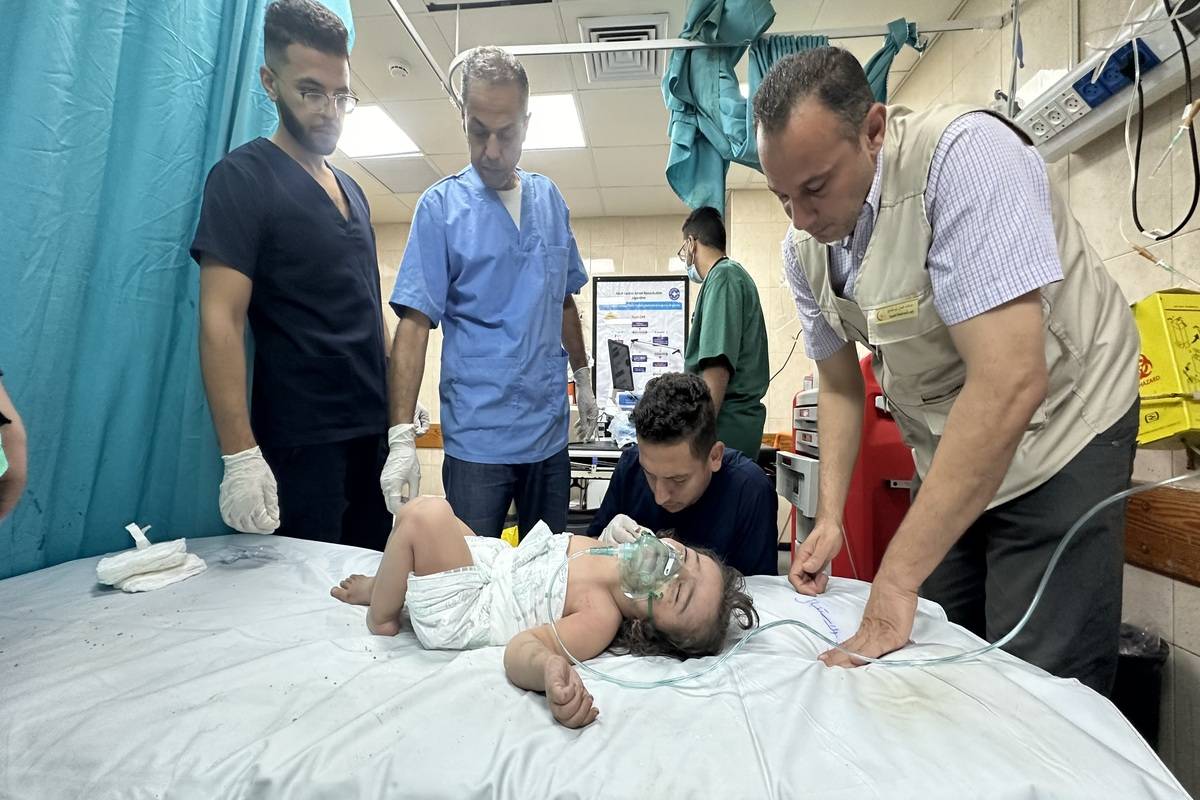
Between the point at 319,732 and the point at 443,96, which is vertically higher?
the point at 443,96

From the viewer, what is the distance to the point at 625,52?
2812 millimetres

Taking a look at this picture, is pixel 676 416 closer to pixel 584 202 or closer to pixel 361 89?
pixel 361 89

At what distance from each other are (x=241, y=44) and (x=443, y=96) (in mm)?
2006

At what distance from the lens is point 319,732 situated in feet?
2.27

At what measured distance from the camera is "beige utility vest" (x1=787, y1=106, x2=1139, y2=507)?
98cm

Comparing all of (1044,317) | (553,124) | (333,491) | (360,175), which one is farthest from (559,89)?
(1044,317)

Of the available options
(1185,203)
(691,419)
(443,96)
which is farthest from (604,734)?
(443,96)

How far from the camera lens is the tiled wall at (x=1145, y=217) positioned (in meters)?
1.49

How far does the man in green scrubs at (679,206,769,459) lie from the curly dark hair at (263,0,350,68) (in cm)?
132

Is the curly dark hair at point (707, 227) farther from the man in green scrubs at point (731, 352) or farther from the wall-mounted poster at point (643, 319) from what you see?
the wall-mounted poster at point (643, 319)

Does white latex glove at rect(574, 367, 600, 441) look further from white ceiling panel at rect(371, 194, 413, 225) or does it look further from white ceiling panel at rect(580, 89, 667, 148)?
white ceiling panel at rect(371, 194, 413, 225)

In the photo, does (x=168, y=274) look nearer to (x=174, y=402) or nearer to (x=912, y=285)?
(x=174, y=402)

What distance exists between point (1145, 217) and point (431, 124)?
3.47 m

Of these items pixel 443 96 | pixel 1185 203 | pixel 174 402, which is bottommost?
pixel 174 402
